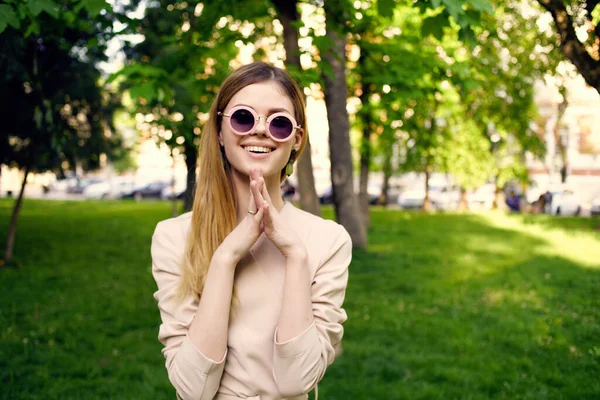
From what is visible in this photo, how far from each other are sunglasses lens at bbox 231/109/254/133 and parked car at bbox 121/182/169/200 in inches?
1758

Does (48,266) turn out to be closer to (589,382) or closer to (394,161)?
(589,382)

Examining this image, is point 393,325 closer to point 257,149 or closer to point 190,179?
point 190,179

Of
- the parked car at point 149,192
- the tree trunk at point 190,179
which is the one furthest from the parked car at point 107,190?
the tree trunk at point 190,179

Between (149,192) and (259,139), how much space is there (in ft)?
148

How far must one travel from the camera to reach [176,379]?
79.3 inches

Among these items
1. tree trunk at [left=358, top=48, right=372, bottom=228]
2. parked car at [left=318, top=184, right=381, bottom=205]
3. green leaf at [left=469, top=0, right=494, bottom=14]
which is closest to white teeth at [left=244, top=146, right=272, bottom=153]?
green leaf at [left=469, top=0, right=494, bottom=14]

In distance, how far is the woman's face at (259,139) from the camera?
2094mm

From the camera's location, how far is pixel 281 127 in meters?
2.10

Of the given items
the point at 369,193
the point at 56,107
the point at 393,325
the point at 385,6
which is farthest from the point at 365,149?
the point at 369,193

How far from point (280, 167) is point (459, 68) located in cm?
586

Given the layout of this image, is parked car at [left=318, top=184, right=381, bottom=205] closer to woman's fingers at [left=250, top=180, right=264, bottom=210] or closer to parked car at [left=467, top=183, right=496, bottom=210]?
parked car at [left=467, top=183, right=496, bottom=210]

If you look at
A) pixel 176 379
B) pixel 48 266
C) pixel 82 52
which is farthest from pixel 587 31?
pixel 82 52

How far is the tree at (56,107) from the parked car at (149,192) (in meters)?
29.4

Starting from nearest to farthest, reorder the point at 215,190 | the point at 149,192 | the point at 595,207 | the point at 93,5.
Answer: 1. the point at 215,190
2. the point at 93,5
3. the point at 595,207
4. the point at 149,192
